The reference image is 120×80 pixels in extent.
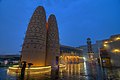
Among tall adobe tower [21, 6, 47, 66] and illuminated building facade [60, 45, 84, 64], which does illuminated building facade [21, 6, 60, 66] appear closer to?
tall adobe tower [21, 6, 47, 66]

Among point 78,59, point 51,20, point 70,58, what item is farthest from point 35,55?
point 78,59

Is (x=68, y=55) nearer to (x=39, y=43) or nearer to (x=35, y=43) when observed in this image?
(x=39, y=43)

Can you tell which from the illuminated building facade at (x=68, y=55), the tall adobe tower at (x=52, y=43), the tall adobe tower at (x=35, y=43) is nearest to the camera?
the tall adobe tower at (x=35, y=43)

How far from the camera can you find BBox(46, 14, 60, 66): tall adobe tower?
35.2 metres

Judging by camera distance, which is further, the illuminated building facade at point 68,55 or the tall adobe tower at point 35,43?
the illuminated building facade at point 68,55

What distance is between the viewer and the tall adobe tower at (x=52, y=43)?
35.2 m

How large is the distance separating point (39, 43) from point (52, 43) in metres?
6.21

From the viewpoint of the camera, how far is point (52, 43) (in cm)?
3675

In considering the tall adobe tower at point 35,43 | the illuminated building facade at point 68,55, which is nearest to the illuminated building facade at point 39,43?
the tall adobe tower at point 35,43

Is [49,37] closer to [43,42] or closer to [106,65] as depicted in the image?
[43,42]

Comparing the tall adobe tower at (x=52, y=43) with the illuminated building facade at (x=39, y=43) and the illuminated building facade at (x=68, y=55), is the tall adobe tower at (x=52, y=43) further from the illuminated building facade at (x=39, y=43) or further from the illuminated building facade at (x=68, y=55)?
the illuminated building facade at (x=68, y=55)

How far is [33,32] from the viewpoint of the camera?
104ft

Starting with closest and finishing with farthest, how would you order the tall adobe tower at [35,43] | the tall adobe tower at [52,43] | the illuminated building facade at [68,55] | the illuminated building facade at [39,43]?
the tall adobe tower at [35,43], the illuminated building facade at [39,43], the tall adobe tower at [52,43], the illuminated building facade at [68,55]

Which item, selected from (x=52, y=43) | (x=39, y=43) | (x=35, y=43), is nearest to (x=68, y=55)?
(x=52, y=43)
